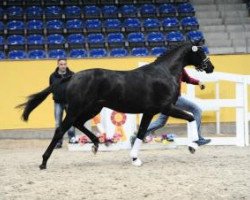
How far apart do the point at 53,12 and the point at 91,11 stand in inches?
52.3

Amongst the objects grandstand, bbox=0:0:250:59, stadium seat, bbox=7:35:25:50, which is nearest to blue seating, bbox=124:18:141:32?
grandstand, bbox=0:0:250:59

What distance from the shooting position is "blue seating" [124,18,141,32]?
1997 cm

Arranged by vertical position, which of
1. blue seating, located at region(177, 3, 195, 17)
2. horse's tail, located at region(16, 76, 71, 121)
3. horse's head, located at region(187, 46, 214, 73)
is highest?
blue seating, located at region(177, 3, 195, 17)

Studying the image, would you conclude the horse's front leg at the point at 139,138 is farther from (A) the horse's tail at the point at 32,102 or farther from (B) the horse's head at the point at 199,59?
(A) the horse's tail at the point at 32,102

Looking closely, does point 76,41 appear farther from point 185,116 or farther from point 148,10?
point 185,116

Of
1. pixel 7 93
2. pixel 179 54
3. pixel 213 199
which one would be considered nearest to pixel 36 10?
pixel 7 93

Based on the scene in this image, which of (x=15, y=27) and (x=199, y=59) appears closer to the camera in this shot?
(x=199, y=59)

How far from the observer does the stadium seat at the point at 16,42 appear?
18016mm

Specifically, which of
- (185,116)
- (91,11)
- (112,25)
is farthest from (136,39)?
(185,116)

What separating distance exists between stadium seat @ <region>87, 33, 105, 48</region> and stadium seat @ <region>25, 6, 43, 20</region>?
208 centimetres

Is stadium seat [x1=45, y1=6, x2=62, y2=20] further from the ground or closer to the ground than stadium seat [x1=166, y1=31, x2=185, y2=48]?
further from the ground

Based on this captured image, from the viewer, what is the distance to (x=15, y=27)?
63.1 feet

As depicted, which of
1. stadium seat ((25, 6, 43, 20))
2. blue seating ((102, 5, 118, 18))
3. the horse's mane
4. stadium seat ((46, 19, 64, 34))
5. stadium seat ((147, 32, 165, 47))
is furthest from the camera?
Answer: blue seating ((102, 5, 118, 18))

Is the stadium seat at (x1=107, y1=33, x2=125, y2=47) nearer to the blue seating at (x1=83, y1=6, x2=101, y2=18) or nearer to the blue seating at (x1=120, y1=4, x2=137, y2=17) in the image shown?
the blue seating at (x1=83, y1=6, x2=101, y2=18)
